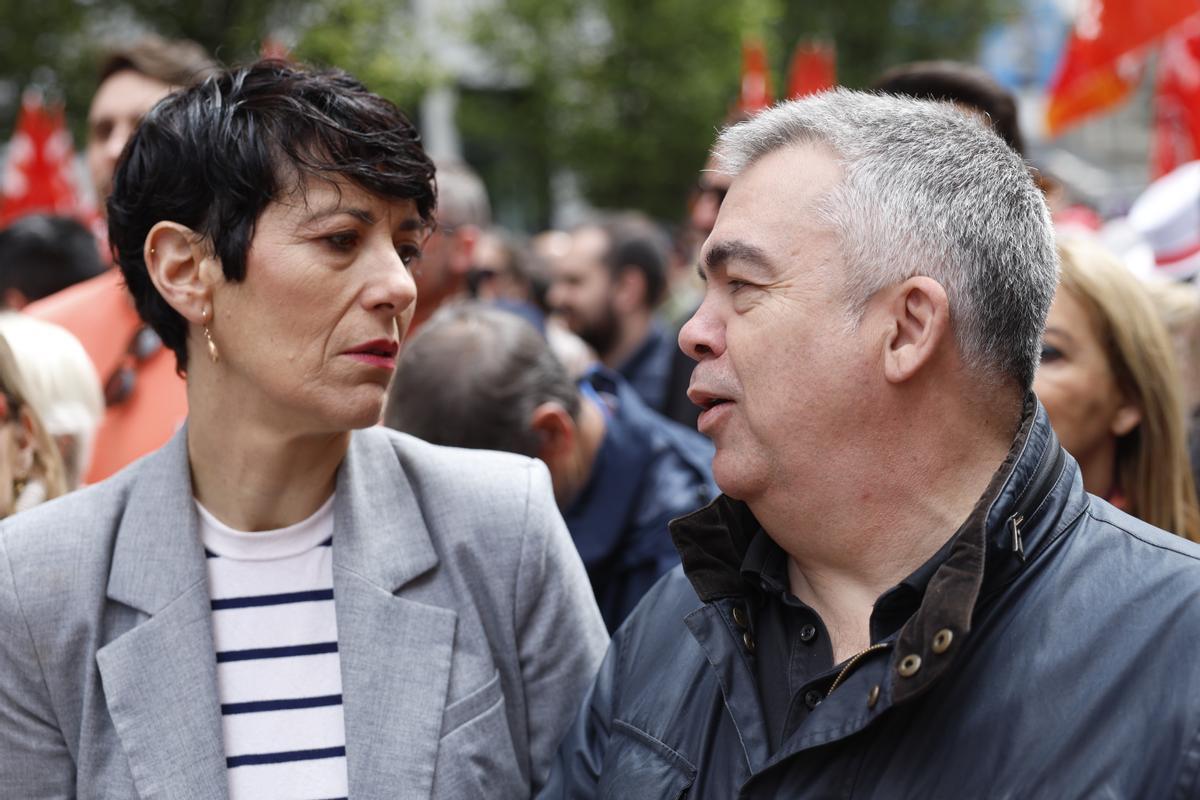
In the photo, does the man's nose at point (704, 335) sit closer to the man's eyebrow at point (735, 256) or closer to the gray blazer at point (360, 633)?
the man's eyebrow at point (735, 256)

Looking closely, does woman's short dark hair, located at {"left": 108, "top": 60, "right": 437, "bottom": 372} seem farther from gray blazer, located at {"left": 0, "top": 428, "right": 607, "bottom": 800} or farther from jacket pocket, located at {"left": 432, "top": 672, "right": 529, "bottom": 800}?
jacket pocket, located at {"left": 432, "top": 672, "right": 529, "bottom": 800}

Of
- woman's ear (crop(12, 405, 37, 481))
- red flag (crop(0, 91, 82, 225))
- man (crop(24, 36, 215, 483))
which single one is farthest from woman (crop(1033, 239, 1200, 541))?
red flag (crop(0, 91, 82, 225))

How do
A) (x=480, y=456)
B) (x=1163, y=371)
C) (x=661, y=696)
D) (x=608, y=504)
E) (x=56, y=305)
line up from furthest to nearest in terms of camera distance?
(x=56, y=305), (x=608, y=504), (x=1163, y=371), (x=480, y=456), (x=661, y=696)

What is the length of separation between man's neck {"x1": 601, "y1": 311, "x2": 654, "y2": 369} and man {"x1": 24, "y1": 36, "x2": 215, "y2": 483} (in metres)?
3.10

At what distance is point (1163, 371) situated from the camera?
2.99m

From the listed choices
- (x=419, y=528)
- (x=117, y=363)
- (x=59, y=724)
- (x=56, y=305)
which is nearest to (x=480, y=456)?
(x=419, y=528)

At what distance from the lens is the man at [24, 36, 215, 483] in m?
3.29

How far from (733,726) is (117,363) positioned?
2185 millimetres

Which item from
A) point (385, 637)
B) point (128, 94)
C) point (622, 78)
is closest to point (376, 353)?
point (385, 637)

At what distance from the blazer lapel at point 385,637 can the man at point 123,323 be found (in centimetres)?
104

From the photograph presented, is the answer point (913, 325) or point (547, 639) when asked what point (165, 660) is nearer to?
point (547, 639)

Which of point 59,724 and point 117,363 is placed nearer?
point 59,724

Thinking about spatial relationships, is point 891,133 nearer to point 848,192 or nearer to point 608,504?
point 848,192

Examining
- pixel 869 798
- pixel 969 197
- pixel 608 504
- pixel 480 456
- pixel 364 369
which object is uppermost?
pixel 969 197
